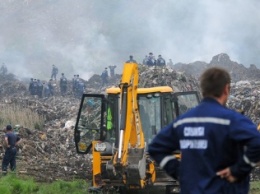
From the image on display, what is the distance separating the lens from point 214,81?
3.28m

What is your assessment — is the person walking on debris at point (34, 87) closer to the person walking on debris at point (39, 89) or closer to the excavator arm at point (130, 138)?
the person walking on debris at point (39, 89)

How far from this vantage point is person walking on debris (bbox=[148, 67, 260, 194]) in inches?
126

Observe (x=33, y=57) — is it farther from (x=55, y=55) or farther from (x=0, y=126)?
(x=0, y=126)

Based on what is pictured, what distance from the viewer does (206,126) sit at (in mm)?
3271

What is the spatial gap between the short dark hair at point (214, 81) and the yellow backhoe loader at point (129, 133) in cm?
500

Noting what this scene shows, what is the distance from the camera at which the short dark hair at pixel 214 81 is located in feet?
10.8

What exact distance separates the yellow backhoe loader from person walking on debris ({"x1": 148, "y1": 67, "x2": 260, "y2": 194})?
16.1ft

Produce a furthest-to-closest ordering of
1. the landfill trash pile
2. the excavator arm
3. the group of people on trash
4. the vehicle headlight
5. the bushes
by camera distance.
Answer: the group of people on trash → the bushes → the landfill trash pile → the vehicle headlight → the excavator arm

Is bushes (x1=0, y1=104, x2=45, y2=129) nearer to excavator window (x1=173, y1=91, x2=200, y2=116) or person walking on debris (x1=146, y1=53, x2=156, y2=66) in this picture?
person walking on debris (x1=146, y1=53, x2=156, y2=66)

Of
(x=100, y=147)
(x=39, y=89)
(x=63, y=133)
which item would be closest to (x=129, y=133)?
(x=100, y=147)

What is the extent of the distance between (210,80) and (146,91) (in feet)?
20.6

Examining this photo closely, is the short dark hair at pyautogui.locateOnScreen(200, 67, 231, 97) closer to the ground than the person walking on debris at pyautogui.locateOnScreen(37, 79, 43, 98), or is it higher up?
closer to the ground

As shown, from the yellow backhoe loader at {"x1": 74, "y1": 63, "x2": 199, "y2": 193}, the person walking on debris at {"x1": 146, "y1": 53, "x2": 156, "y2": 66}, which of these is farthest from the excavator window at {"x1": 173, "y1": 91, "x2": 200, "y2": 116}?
the person walking on debris at {"x1": 146, "y1": 53, "x2": 156, "y2": 66}

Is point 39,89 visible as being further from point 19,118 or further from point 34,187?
point 34,187
